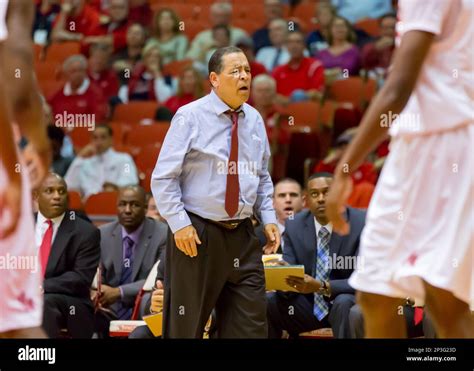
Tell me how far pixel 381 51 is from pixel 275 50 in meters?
0.98

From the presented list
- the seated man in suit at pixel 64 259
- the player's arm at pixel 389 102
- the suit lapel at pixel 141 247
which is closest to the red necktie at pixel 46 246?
the seated man in suit at pixel 64 259

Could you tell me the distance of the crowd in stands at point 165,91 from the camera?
7734 mm

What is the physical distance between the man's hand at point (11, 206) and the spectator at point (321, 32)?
731cm

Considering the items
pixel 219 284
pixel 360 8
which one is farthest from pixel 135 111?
pixel 219 284

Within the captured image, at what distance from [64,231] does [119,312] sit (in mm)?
802

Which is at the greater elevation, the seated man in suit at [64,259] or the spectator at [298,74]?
the spectator at [298,74]

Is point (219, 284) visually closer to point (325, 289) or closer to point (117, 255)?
point (325, 289)

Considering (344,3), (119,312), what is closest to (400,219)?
(119,312)

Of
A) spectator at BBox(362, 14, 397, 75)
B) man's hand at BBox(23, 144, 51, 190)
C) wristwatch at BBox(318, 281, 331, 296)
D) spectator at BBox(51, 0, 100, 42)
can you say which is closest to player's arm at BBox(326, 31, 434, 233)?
man's hand at BBox(23, 144, 51, 190)

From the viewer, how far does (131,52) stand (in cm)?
1143

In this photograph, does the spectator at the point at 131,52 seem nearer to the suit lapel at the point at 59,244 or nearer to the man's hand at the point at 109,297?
the man's hand at the point at 109,297

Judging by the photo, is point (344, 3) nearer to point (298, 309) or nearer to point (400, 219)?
point (298, 309)

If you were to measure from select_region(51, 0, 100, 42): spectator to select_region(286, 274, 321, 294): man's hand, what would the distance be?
5.85 metres

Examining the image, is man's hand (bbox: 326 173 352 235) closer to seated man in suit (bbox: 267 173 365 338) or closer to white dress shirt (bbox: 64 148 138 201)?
seated man in suit (bbox: 267 173 365 338)
